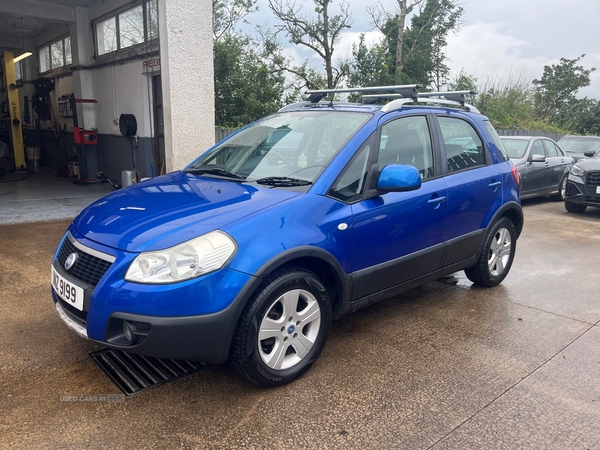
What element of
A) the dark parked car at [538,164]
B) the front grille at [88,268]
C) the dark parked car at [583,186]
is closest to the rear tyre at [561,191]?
the dark parked car at [538,164]

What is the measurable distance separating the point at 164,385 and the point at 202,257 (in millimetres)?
937

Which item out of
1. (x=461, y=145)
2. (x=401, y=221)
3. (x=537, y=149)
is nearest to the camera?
(x=401, y=221)

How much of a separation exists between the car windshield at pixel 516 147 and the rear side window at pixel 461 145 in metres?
6.21

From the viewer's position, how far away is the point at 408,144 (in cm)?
384

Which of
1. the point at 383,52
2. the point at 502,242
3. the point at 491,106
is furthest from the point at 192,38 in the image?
the point at 491,106

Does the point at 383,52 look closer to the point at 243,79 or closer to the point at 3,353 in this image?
the point at 243,79

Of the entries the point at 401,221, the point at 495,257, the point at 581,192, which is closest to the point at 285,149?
the point at 401,221

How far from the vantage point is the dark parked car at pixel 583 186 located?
9.32m

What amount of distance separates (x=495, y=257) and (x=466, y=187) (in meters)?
1.05

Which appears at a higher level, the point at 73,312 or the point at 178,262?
the point at 178,262

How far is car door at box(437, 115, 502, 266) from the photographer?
4082 millimetres

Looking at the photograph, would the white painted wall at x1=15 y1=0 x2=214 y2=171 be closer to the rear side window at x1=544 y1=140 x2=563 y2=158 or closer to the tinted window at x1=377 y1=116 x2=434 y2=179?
the tinted window at x1=377 y1=116 x2=434 y2=179

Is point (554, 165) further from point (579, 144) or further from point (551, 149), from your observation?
point (579, 144)

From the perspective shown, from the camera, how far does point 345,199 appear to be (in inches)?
127
